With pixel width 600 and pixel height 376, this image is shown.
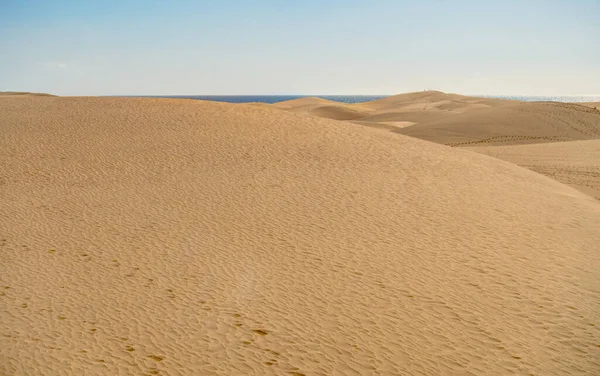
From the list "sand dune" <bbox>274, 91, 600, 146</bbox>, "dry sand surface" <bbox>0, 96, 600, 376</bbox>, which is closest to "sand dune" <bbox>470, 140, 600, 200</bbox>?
"dry sand surface" <bbox>0, 96, 600, 376</bbox>

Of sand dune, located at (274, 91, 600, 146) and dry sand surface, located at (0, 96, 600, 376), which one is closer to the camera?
dry sand surface, located at (0, 96, 600, 376)

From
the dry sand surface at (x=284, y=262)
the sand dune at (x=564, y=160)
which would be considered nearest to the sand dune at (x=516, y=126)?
the sand dune at (x=564, y=160)

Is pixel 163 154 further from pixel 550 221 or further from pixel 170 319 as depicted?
pixel 550 221

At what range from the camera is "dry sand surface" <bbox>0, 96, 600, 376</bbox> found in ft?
19.0

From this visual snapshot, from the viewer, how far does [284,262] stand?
8.16 metres

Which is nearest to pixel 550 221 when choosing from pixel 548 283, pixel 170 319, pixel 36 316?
pixel 548 283

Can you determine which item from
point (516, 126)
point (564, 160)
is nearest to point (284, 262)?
point (564, 160)

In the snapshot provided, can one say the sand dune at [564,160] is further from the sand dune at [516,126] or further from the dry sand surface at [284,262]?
the sand dune at [516,126]

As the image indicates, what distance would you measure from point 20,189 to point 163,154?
12.5ft

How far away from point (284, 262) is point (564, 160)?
1806cm

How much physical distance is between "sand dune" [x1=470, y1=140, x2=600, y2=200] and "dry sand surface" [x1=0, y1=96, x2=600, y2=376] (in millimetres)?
3396

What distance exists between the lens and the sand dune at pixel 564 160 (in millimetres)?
17766

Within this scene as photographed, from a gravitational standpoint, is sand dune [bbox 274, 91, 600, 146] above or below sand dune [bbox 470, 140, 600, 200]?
above

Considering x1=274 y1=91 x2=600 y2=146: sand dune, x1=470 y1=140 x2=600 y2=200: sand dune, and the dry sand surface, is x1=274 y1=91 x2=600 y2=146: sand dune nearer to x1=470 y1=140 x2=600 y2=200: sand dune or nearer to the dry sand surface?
x1=470 y1=140 x2=600 y2=200: sand dune
